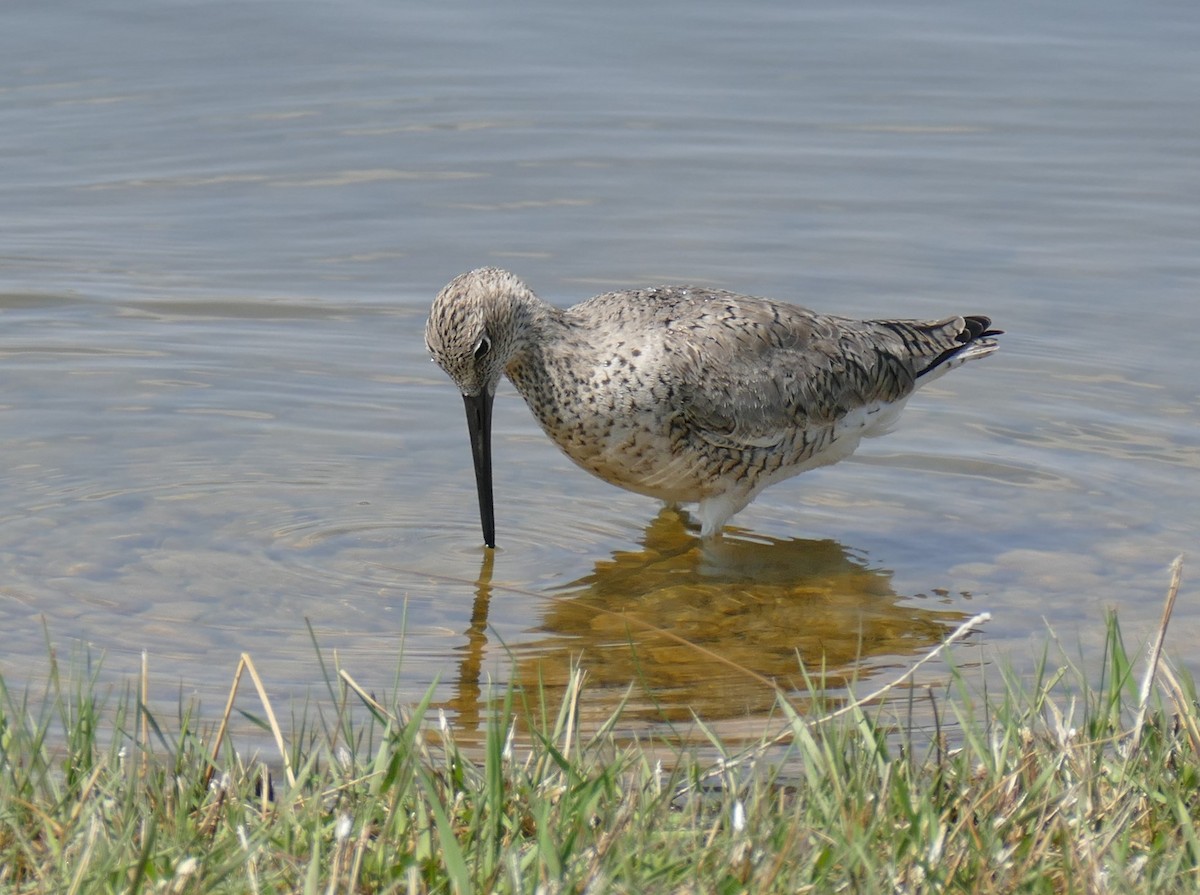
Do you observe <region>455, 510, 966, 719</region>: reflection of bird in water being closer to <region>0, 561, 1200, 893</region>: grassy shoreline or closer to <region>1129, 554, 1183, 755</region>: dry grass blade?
<region>0, 561, 1200, 893</region>: grassy shoreline

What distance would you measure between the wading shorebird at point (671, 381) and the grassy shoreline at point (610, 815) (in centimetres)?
252

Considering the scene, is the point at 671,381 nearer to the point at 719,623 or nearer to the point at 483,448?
the point at 483,448

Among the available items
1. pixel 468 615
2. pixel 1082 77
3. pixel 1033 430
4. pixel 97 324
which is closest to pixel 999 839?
pixel 468 615

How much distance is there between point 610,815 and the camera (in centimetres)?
342

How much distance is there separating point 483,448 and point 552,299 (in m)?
2.62

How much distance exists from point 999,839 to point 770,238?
6.57 metres

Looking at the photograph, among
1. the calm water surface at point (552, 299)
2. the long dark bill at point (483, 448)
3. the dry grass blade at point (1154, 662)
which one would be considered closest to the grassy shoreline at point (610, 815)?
Answer: the dry grass blade at point (1154, 662)

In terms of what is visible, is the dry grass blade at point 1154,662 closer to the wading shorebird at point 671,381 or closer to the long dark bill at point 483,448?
→ the wading shorebird at point 671,381

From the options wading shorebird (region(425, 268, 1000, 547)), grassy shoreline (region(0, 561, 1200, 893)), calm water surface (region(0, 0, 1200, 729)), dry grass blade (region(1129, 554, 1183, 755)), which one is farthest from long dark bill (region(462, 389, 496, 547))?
dry grass blade (region(1129, 554, 1183, 755))

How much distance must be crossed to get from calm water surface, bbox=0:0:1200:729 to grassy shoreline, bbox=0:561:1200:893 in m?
0.44

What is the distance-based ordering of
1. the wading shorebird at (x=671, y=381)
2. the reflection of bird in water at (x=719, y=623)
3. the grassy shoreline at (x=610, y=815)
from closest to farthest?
1. the grassy shoreline at (x=610, y=815)
2. the reflection of bird in water at (x=719, y=623)
3. the wading shorebird at (x=671, y=381)

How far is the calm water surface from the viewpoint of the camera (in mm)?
6125

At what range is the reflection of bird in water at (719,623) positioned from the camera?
→ 18.3ft

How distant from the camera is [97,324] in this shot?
8.59m
